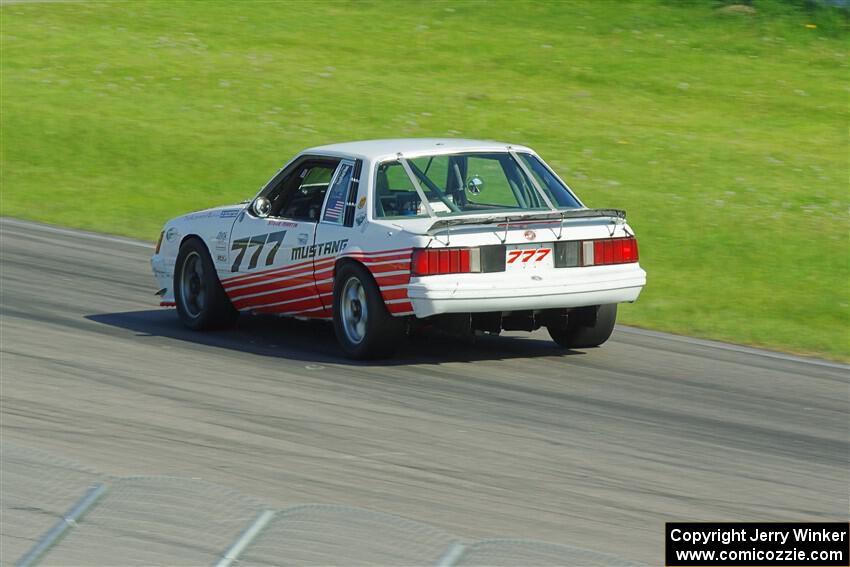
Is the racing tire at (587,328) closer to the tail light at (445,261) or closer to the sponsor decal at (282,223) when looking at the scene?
the tail light at (445,261)

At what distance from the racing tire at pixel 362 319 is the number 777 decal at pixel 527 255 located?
0.91 m

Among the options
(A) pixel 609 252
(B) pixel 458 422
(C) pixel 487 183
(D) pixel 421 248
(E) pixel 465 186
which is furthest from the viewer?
(C) pixel 487 183

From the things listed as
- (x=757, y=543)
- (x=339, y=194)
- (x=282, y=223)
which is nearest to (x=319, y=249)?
(x=339, y=194)

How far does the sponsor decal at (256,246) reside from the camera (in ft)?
35.0

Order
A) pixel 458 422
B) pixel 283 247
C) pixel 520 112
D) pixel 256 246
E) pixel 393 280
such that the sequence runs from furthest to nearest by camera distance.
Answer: pixel 520 112, pixel 256 246, pixel 283 247, pixel 393 280, pixel 458 422

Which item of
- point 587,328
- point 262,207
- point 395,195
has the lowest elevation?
point 587,328

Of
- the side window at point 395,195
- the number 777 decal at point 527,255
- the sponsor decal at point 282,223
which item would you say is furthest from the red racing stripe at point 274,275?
Answer: the number 777 decal at point 527,255

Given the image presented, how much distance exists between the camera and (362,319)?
32.3 feet

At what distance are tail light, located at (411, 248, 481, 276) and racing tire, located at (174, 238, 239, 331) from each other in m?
2.56

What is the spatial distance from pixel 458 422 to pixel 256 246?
312 centimetres

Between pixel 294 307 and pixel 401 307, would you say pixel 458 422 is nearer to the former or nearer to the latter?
pixel 401 307

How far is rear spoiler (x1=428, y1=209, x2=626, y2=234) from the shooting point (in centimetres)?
928

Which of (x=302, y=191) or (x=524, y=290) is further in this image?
(x=302, y=191)

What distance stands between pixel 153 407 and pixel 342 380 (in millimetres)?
1349
